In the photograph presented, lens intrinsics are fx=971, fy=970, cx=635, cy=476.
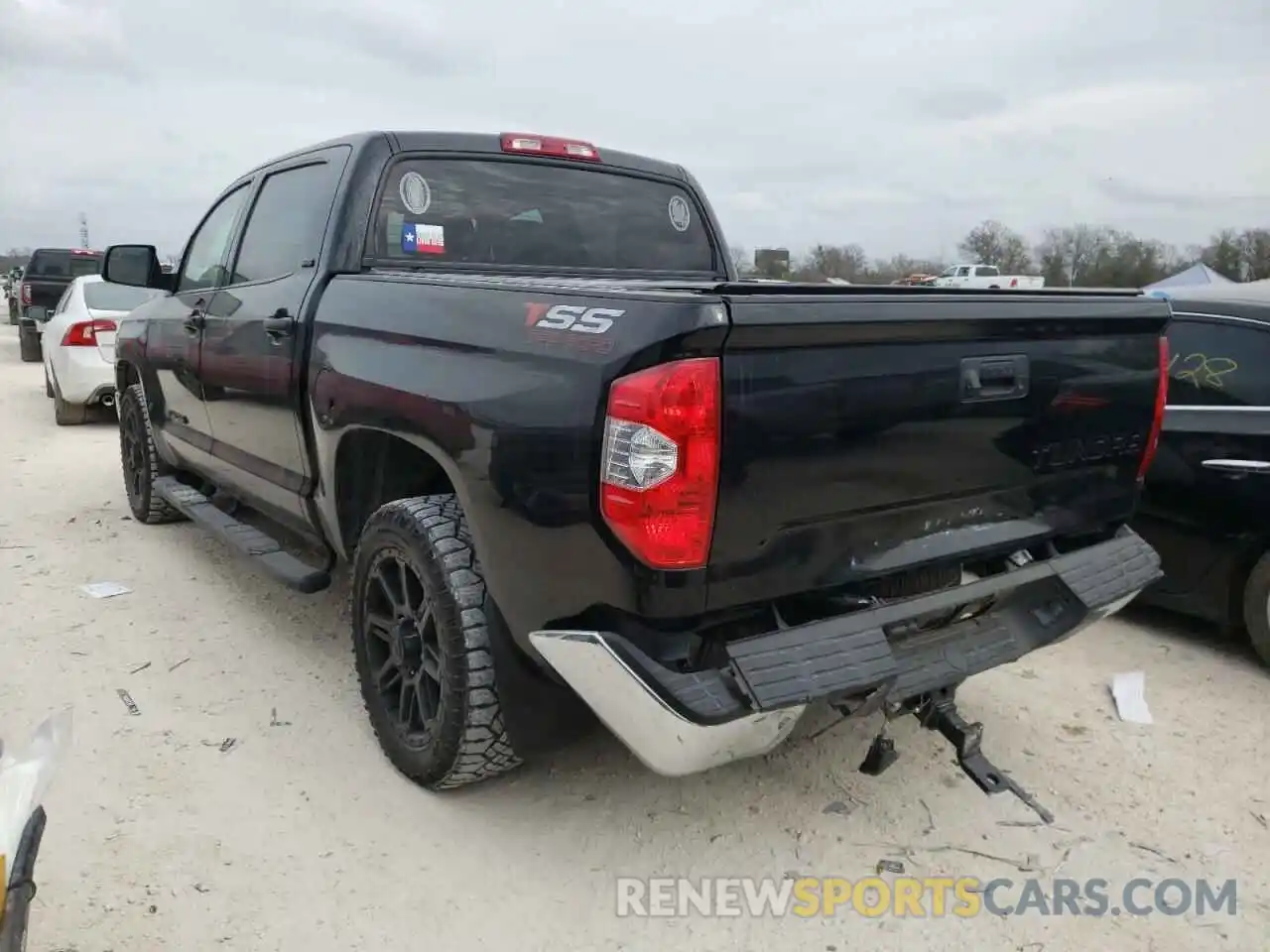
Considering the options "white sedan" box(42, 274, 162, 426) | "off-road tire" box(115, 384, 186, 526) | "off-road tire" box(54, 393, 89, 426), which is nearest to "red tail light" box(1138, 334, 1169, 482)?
"off-road tire" box(115, 384, 186, 526)

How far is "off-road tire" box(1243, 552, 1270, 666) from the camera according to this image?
377 cm

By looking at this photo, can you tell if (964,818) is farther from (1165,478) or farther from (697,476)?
(1165,478)

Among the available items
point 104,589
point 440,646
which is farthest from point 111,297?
point 440,646

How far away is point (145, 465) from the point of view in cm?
569

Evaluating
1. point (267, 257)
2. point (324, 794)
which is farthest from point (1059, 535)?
A: point (267, 257)

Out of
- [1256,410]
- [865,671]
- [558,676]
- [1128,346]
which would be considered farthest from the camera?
[1256,410]

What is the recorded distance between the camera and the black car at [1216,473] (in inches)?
150

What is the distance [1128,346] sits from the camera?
278cm

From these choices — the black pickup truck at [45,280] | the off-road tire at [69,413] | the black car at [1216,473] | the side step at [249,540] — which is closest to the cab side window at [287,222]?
the side step at [249,540]

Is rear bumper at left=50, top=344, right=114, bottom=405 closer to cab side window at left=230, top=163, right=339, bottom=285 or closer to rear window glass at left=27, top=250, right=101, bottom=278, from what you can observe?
cab side window at left=230, top=163, right=339, bottom=285

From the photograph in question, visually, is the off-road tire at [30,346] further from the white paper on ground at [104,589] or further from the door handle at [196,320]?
the door handle at [196,320]

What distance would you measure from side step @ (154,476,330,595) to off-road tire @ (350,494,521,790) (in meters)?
0.73

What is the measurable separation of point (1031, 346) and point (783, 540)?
917 mm

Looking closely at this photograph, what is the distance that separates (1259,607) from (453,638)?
3174 millimetres
